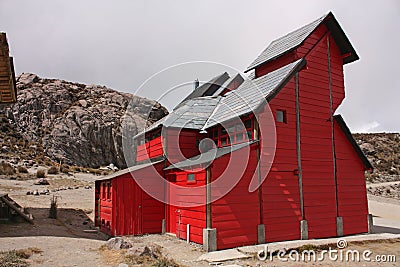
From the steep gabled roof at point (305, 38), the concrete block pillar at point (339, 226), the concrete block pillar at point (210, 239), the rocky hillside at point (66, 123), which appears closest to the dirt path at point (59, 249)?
the concrete block pillar at point (210, 239)

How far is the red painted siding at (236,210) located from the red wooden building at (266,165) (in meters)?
0.04

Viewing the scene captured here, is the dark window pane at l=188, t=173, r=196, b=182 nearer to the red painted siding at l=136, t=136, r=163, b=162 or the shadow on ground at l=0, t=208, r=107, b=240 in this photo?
the red painted siding at l=136, t=136, r=163, b=162

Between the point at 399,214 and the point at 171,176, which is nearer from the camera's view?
the point at 171,176

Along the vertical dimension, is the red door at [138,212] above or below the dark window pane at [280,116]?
below

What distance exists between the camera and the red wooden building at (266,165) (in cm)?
1325

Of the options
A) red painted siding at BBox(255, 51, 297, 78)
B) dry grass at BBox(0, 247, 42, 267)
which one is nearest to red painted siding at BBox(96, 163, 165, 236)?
dry grass at BBox(0, 247, 42, 267)

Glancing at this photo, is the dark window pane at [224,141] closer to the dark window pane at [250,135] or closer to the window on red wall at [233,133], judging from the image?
the window on red wall at [233,133]

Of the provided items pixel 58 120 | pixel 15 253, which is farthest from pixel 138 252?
pixel 58 120

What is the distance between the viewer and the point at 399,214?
28.1m

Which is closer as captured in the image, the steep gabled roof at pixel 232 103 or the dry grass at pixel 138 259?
the dry grass at pixel 138 259

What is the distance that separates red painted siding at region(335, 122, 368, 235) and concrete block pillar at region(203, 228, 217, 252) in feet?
23.2

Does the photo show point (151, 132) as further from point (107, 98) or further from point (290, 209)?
point (107, 98)

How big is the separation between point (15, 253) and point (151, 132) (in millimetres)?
10856

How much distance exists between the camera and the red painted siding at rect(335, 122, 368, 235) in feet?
53.4
